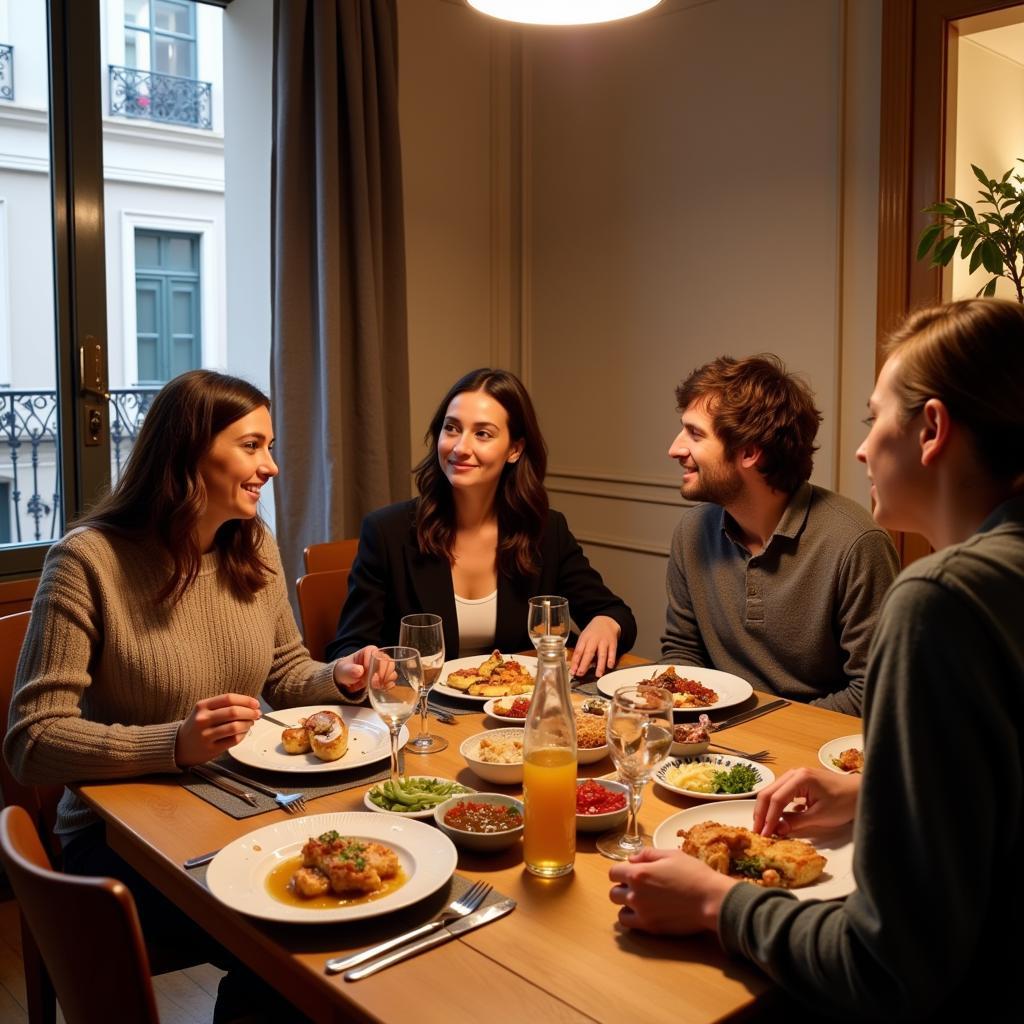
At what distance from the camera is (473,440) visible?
2.49 meters

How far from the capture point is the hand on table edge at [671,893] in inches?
43.4

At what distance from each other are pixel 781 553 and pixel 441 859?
119 cm

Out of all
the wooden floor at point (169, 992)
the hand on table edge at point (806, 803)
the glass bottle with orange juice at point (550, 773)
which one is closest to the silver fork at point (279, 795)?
the glass bottle with orange juice at point (550, 773)

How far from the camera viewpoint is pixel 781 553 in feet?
7.29

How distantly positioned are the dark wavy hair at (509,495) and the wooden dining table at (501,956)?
1.09m

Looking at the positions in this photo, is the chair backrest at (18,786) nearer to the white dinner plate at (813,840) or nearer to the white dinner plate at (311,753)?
the white dinner plate at (311,753)

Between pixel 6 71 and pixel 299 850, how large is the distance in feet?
8.87

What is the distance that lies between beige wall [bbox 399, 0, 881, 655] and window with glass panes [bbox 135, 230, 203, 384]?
1.83 meters

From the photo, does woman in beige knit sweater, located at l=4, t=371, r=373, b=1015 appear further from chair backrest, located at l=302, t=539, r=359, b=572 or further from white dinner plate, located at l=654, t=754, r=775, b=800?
chair backrest, located at l=302, t=539, r=359, b=572

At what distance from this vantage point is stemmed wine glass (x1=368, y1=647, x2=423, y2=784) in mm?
1436

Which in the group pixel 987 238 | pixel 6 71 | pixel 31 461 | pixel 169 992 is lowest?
pixel 169 992

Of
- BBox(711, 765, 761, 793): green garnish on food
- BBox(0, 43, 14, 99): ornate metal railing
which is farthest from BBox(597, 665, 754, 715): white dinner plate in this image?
BBox(0, 43, 14, 99): ornate metal railing

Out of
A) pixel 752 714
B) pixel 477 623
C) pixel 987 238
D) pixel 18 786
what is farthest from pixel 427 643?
pixel 987 238

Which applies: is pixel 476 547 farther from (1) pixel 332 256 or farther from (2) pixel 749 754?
(1) pixel 332 256
